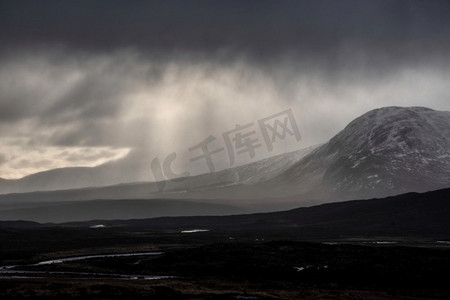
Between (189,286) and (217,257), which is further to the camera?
(217,257)

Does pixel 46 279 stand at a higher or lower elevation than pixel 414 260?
higher

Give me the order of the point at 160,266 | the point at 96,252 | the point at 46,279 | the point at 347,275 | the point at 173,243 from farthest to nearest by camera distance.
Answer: the point at 173,243 → the point at 96,252 → the point at 160,266 → the point at 347,275 → the point at 46,279

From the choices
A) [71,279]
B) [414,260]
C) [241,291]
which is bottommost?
[414,260]

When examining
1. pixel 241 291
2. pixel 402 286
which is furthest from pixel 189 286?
pixel 402 286

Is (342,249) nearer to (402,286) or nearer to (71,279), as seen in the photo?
(402,286)

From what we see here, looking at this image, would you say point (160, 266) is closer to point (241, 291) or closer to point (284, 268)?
point (284, 268)

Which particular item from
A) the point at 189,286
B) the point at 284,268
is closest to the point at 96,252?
the point at 284,268

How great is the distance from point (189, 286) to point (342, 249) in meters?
48.7

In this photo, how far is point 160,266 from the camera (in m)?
99.6

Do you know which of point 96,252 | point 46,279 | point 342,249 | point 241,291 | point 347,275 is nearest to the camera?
point 241,291

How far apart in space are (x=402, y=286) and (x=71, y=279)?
44267 mm

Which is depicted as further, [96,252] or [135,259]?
[96,252]

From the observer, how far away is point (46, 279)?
7844 centimetres

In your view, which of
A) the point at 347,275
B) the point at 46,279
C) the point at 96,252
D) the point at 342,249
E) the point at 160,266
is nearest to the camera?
the point at 46,279
